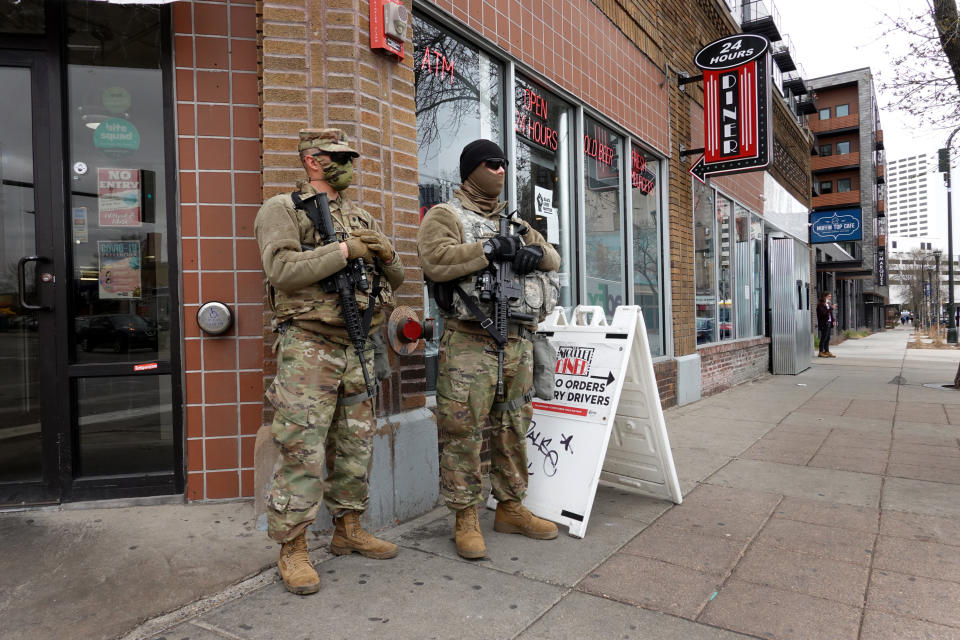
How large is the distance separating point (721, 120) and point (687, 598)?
7.51m

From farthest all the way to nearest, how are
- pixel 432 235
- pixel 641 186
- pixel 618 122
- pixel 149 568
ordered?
pixel 641 186, pixel 618 122, pixel 432 235, pixel 149 568

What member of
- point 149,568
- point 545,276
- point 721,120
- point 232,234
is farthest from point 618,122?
point 149,568

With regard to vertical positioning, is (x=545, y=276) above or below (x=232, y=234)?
below

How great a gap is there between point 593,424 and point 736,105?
6545 millimetres

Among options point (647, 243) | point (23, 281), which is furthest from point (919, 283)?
point (23, 281)

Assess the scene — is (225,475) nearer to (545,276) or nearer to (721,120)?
(545,276)

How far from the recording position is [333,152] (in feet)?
9.75

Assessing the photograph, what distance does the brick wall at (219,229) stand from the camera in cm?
374

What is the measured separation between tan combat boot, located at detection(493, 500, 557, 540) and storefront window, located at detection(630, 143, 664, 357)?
4679 millimetres

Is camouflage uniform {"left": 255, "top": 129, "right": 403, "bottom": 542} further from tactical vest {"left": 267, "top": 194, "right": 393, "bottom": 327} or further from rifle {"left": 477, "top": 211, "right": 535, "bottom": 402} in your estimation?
rifle {"left": 477, "top": 211, "right": 535, "bottom": 402}

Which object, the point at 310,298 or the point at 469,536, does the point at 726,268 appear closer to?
the point at 469,536

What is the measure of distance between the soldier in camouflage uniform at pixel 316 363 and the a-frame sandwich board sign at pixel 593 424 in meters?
1.06

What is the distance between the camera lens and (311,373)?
2.84m

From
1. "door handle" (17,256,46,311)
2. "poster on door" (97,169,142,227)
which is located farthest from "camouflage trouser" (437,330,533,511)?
"door handle" (17,256,46,311)
